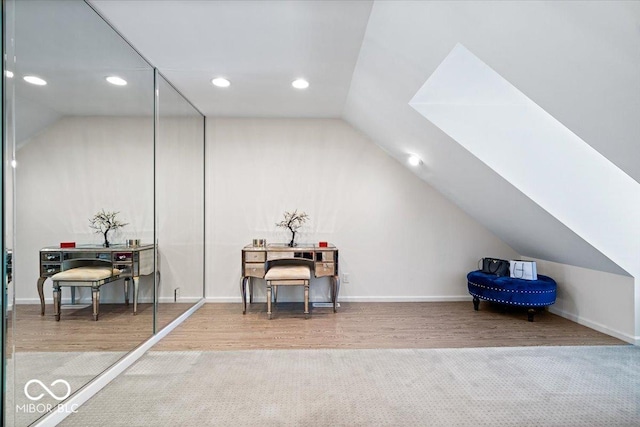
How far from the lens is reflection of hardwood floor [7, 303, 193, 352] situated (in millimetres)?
1543

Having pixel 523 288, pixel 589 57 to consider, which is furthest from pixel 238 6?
pixel 523 288

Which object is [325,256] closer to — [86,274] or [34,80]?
[86,274]

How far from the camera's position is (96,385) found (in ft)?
6.73

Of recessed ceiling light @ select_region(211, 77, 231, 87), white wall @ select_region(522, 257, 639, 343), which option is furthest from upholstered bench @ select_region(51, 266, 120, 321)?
white wall @ select_region(522, 257, 639, 343)

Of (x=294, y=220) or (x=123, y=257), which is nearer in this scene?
(x=123, y=257)

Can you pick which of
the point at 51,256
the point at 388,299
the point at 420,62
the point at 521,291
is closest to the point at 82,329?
the point at 51,256

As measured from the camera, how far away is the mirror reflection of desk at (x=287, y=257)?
12.3 feet

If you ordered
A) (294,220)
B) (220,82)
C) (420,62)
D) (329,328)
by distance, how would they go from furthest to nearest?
(294,220)
(329,328)
(220,82)
(420,62)

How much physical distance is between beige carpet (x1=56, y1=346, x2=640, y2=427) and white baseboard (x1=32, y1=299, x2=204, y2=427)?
0.05 meters

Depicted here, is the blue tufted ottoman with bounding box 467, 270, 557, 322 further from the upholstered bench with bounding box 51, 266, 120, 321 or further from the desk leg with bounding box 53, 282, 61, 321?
the desk leg with bounding box 53, 282, 61, 321

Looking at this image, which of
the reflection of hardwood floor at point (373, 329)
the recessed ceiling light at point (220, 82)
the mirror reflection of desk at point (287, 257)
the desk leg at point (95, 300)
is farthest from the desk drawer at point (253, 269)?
the recessed ceiling light at point (220, 82)

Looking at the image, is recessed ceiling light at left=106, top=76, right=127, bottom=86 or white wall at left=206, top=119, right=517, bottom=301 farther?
white wall at left=206, top=119, right=517, bottom=301

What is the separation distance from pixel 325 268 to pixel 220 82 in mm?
2312
